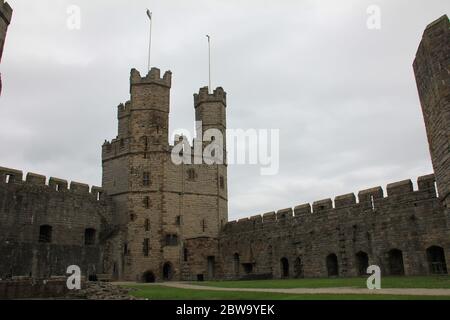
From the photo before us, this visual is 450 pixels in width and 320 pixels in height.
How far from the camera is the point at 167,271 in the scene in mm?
28828

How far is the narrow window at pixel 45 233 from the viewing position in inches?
1004

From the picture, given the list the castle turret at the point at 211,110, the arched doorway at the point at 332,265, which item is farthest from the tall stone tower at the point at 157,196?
the arched doorway at the point at 332,265

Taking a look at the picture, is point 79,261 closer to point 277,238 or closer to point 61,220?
point 61,220

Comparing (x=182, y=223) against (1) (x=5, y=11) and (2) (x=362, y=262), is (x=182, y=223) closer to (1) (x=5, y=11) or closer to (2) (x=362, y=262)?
(2) (x=362, y=262)

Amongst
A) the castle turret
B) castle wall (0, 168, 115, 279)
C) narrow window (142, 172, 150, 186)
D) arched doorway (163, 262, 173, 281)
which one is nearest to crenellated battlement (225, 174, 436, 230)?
arched doorway (163, 262, 173, 281)

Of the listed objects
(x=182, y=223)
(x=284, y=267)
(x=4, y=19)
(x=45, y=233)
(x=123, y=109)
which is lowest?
(x=284, y=267)

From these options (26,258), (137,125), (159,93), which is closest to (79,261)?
(26,258)

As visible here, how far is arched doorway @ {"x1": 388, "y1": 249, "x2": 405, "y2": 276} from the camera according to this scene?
63.6 feet

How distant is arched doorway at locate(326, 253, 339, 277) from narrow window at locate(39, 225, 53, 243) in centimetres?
1665

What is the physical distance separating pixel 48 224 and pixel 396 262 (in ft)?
65.2

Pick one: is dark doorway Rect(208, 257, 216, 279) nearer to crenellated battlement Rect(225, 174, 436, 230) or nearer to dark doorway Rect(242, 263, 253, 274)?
dark doorway Rect(242, 263, 253, 274)

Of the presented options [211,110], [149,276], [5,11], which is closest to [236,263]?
[149,276]

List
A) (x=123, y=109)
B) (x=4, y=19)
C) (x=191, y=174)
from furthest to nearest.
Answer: (x=123, y=109) < (x=191, y=174) < (x=4, y=19)
